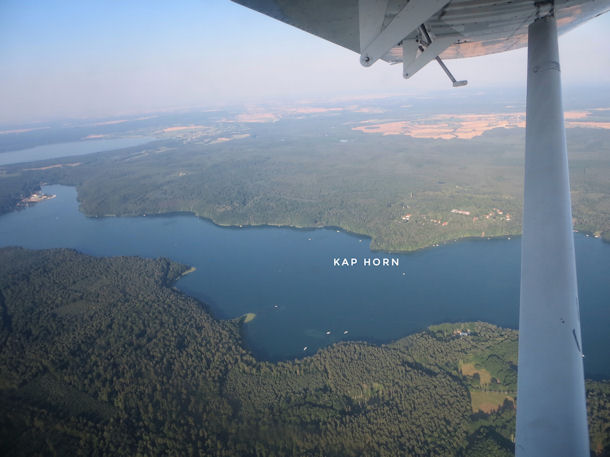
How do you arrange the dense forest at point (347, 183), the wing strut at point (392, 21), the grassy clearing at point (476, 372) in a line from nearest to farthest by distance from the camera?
the wing strut at point (392, 21)
the grassy clearing at point (476, 372)
the dense forest at point (347, 183)

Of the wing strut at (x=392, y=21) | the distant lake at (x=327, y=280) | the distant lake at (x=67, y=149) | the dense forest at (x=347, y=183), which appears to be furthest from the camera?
the distant lake at (x=67, y=149)

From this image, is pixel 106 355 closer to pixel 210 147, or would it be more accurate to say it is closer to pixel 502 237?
pixel 502 237

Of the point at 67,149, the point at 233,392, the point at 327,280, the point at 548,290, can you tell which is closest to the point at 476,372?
the point at 233,392

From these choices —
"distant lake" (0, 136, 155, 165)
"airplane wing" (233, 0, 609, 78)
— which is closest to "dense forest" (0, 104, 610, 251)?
"distant lake" (0, 136, 155, 165)

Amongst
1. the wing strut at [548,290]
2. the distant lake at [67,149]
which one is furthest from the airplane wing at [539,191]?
the distant lake at [67,149]

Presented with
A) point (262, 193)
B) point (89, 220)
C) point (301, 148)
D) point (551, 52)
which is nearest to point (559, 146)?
point (551, 52)

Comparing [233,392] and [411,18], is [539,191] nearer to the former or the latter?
[411,18]

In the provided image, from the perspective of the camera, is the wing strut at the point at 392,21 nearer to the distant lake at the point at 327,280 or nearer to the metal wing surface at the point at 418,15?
the metal wing surface at the point at 418,15
